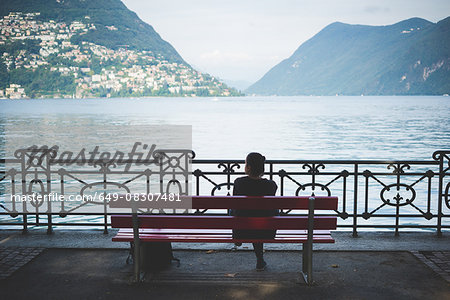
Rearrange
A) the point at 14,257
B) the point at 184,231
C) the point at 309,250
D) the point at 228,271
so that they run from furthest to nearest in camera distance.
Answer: the point at 14,257 → the point at 228,271 → the point at 184,231 → the point at 309,250

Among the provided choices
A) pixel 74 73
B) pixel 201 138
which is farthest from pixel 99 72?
pixel 201 138

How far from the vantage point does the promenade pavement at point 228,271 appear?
4492mm

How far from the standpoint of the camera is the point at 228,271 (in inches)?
199

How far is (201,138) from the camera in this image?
1698 inches

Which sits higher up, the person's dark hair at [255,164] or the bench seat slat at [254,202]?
the person's dark hair at [255,164]

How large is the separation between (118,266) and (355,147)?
32.5m

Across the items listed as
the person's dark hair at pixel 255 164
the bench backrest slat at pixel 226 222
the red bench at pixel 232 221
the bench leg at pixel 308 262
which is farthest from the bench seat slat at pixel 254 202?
the person's dark hair at pixel 255 164

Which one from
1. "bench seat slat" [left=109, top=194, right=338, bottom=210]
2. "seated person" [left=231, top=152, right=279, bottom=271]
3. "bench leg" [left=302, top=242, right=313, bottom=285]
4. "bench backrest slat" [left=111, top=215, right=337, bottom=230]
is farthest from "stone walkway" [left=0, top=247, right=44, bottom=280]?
"bench leg" [left=302, top=242, right=313, bottom=285]

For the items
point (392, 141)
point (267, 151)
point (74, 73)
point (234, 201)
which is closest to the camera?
point (234, 201)

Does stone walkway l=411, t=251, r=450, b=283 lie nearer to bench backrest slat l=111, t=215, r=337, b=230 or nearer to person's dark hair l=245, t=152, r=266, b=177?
bench backrest slat l=111, t=215, r=337, b=230

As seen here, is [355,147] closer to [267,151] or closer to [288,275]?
[267,151]

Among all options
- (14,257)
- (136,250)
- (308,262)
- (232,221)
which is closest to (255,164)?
(232,221)

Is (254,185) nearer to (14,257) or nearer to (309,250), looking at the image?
(309,250)

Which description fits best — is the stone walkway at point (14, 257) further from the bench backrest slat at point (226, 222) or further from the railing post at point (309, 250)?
the railing post at point (309, 250)
